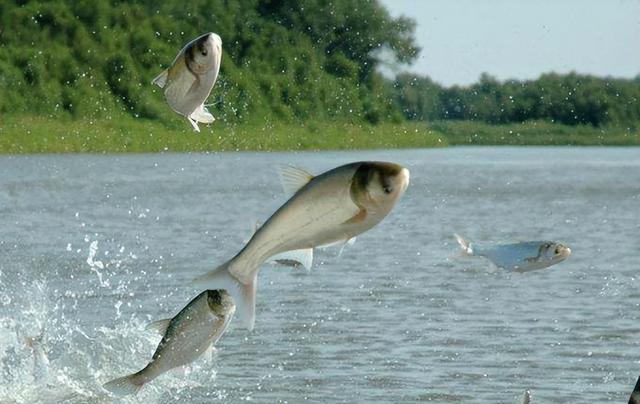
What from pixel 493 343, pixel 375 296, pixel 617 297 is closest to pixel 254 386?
pixel 493 343

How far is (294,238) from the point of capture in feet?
10.8

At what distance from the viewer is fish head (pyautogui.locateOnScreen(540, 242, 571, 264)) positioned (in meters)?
5.30

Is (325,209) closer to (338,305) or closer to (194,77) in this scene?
(194,77)

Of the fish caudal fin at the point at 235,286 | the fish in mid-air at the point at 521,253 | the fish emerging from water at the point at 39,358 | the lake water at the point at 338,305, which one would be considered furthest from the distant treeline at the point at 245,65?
the fish caudal fin at the point at 235,286

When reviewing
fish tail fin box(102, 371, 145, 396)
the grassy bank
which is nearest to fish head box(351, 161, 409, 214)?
fish tail fin box(102, 371, 145, 396)

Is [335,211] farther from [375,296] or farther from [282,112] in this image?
[282,112]

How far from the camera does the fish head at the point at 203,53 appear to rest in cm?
391

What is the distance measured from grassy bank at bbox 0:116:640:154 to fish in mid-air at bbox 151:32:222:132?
43.5 m

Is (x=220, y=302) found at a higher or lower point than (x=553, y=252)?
lower

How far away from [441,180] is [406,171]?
39.1 metres

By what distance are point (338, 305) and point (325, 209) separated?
1194 centimetres

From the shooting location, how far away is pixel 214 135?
5656cm

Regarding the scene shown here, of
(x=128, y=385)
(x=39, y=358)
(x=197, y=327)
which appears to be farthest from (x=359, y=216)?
(x=39, y=358)

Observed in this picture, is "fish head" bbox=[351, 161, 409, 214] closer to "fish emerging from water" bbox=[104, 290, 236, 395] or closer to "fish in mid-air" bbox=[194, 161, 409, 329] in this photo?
"fish in mid-air" bbox=[194, 161, 409, 329]
